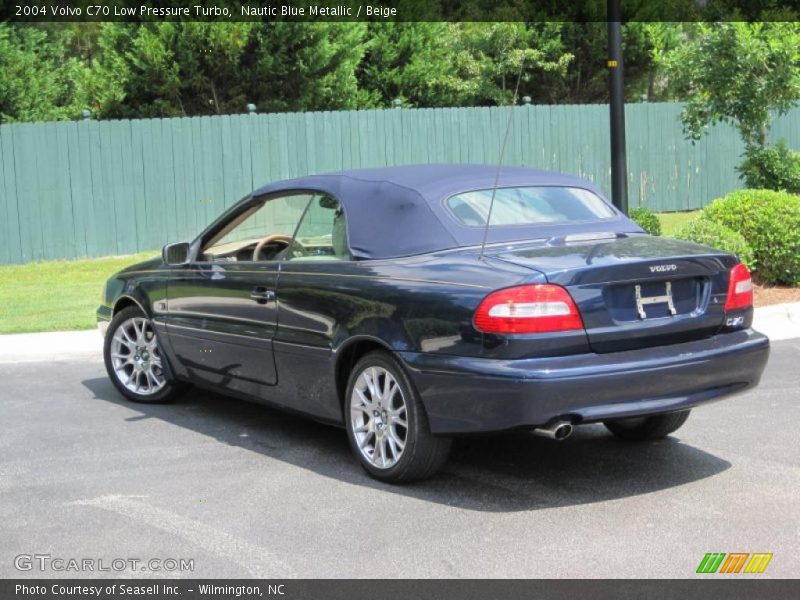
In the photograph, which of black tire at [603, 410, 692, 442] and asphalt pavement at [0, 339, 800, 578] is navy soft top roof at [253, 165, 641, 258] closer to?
black tire at [603, 410, 692, 442]

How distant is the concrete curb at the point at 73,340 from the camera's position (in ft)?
34.0

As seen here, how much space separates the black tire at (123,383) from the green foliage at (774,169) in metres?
9.69

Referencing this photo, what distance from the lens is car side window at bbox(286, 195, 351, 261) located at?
260 inches

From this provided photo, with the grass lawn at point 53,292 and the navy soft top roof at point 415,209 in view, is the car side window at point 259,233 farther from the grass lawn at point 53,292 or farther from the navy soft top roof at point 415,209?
the grass lawn at point 53,292

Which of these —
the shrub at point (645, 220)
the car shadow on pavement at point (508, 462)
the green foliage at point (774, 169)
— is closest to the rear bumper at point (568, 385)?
the car shadow on pavement at point (508, 462)

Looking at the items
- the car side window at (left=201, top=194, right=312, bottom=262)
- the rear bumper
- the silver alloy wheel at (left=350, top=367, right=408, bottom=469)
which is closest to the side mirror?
the car side window at (left=201, top=194, right=312, bottom=262)

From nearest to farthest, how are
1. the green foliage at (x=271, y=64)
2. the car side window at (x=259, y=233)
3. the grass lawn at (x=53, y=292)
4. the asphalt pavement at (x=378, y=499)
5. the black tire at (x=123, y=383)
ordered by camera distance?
the asphalt pavement at (x=378, y=499) < the car side window at (x=259, y=233) < the black tire at (x=123, y=383) < the grass lawn at (x=53, y=292) < the green foliage at (x=271, y=64)

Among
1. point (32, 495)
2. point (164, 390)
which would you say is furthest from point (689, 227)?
point (32, 495)

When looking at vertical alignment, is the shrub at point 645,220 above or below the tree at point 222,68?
below

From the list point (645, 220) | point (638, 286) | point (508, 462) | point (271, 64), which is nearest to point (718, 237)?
point (645, 220)

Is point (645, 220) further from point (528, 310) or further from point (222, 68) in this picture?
point (222, 68)

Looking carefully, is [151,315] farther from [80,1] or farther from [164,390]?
[80,1]

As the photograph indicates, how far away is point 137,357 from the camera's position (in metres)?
8.32

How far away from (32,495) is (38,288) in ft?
30.2
